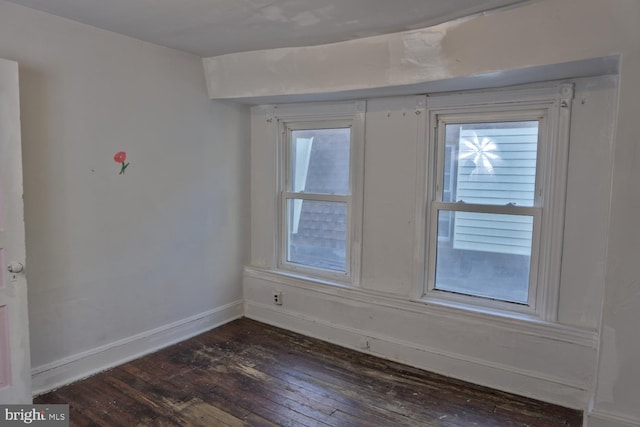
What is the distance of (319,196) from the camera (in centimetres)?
362

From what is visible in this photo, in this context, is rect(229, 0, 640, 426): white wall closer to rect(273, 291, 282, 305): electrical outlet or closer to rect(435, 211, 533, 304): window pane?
rect(273, 291, 282, 305): electrical outlet

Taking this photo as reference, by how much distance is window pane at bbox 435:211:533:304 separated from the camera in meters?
2.77

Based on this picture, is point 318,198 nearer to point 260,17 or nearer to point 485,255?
point 485,255

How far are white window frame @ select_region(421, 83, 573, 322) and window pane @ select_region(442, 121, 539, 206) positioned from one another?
0.15 ft

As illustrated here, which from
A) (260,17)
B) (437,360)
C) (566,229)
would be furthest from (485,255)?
(260,17)

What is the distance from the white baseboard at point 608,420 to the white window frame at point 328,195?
175 cm

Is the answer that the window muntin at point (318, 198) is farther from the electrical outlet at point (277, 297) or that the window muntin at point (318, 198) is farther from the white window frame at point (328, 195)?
the electrical outlet at point (277, 297)

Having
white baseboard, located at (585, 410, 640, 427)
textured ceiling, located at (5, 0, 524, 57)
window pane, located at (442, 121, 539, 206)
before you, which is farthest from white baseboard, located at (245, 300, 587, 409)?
textured ceiling, located at (5, 0, 524, 57)

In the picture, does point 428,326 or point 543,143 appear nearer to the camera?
point 543,143

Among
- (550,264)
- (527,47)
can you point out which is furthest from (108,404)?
(527,47)

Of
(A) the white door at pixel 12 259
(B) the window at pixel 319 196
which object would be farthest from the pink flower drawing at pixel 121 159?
(B) the window at pixel 319 196

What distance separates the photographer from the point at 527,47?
217 cm

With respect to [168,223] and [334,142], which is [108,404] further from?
[334,142]

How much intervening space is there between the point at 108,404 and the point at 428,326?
2195 millimetres
